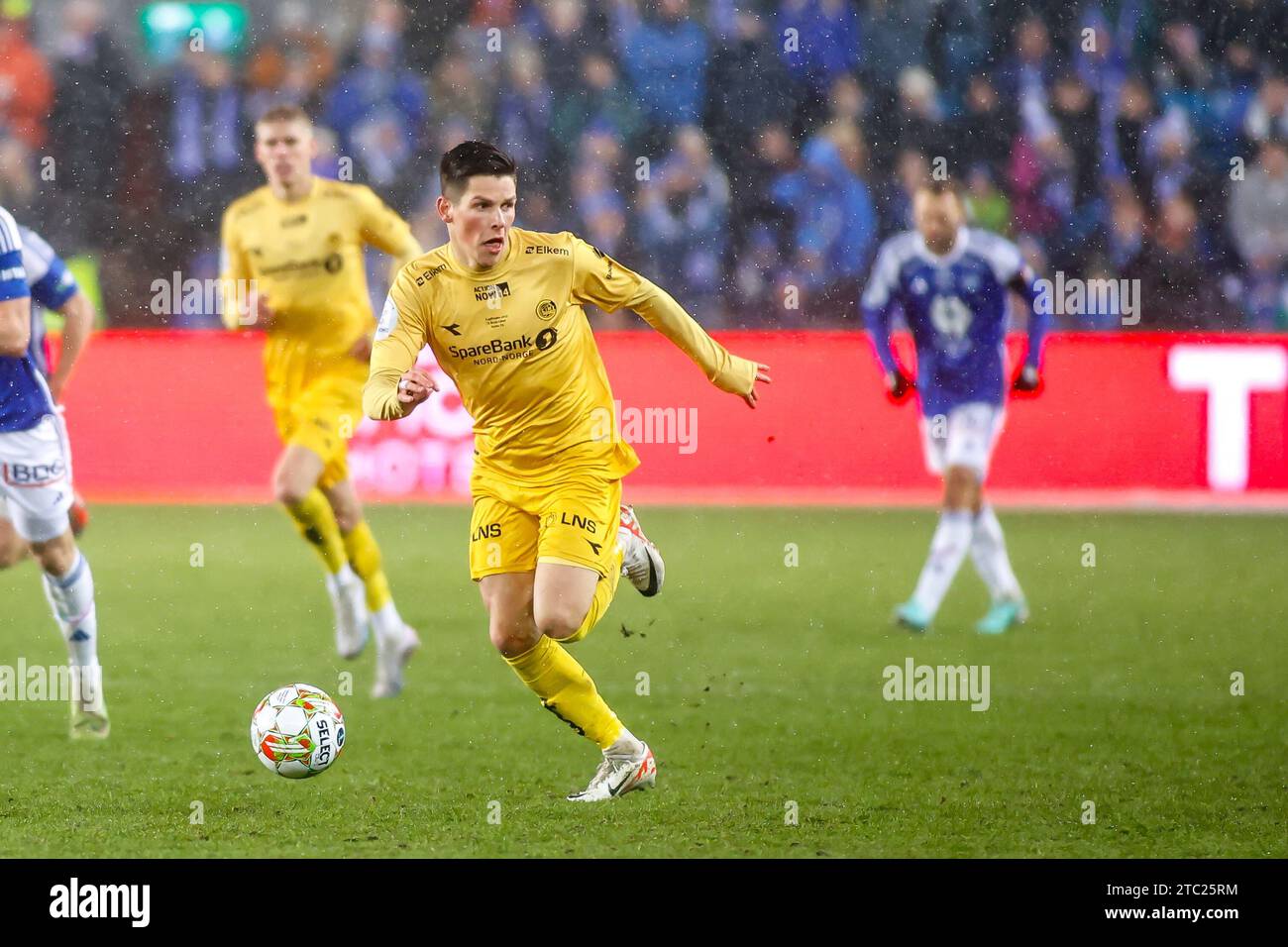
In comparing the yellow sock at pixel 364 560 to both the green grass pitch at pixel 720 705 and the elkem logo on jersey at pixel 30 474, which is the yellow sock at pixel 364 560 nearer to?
the green grass pitch at pixel 720 705

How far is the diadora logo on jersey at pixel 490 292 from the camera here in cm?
503

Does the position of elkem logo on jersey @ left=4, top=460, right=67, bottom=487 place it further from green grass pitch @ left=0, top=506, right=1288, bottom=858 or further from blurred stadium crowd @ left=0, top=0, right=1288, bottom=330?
blurred stadium crowd @ left=0, top=0, right=1288, bottom=330

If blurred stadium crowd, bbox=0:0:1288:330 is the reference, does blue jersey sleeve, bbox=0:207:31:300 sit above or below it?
below

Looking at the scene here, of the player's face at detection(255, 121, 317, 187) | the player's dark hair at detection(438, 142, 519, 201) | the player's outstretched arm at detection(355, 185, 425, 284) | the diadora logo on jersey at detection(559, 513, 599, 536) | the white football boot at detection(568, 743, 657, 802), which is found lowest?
the white football boot at detection(568, 743, 657, 802)

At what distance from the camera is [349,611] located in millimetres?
7109

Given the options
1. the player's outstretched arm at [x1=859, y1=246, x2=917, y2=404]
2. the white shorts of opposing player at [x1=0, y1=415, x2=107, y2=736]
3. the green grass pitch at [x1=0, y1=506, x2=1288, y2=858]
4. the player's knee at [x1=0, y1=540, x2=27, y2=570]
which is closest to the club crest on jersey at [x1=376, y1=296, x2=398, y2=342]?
the green grass pitch at [x1=0, y1=506, x2=1288, y2=858]

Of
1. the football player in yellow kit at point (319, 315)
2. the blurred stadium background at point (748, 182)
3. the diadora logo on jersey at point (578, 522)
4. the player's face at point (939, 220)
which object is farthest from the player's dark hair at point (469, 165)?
the blurred stadium background at point (748, 182)

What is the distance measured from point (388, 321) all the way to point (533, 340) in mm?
442

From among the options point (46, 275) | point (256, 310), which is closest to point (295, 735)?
point (46, 275)

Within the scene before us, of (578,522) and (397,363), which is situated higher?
(397,363)

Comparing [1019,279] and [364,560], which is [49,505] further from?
[1019,279]

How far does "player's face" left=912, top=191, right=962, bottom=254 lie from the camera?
780cm

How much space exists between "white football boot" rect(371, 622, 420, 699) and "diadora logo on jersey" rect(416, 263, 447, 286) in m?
2.23

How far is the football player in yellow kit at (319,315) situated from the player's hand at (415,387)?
8.90 feet
